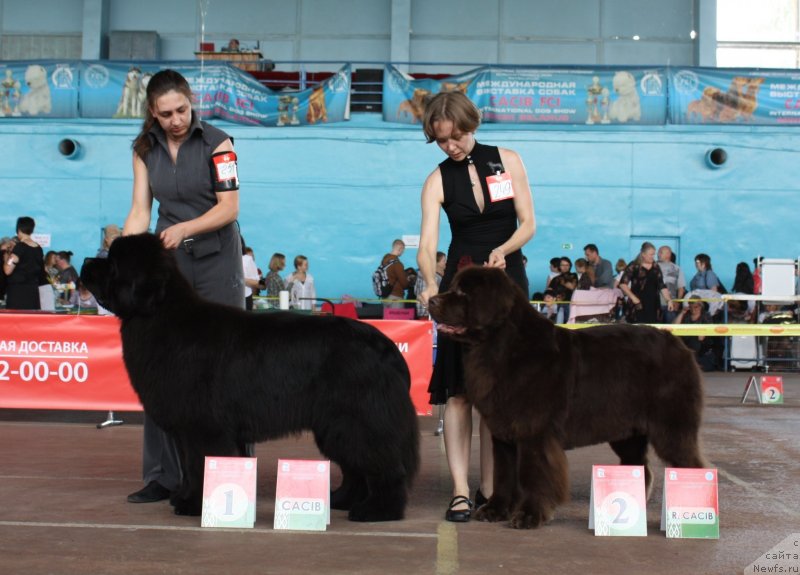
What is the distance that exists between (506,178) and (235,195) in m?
1.28

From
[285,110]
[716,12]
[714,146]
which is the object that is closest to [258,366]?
Answer: [285,110]

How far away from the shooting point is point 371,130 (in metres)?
18.0

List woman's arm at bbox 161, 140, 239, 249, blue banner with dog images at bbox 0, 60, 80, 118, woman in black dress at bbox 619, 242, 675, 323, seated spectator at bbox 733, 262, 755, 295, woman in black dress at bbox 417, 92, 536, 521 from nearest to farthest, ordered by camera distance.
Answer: woman's arm at bbox 161, 140, 239, 249, woman in black dress at bbox 417, 92, 536, 521, woman in black dress at bbox 619, 242, 675, 323, seated spectator at bbox 733, 262, 755, 295, blue banner with dog images at bbox 0, 60, 80, 118

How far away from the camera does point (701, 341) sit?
14938 millimetres

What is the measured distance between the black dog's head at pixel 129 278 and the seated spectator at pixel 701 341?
11.2 m

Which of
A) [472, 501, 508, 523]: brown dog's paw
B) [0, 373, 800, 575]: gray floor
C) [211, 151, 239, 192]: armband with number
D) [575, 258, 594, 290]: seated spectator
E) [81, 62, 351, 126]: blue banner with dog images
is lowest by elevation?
[0, 373, 800, 575]: gray floor

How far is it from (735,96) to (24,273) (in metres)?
12.1

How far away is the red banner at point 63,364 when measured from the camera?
770 cm

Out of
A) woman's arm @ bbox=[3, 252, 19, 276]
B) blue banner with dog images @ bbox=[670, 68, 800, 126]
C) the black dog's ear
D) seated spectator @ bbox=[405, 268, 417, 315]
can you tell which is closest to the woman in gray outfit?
the black dog's ear

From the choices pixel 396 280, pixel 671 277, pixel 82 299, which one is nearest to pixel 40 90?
pixel 82 299

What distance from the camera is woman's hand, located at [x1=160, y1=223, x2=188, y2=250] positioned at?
165 inches

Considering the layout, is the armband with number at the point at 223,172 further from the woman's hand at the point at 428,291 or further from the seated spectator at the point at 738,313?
the seated spectator at the point at 738,313

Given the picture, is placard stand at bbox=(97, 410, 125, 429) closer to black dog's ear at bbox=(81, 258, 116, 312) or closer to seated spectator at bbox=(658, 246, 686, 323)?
black dog's ear at bbox=(81, 258, 116, 312)

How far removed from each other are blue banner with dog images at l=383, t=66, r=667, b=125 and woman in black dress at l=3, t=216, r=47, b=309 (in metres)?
8.06
